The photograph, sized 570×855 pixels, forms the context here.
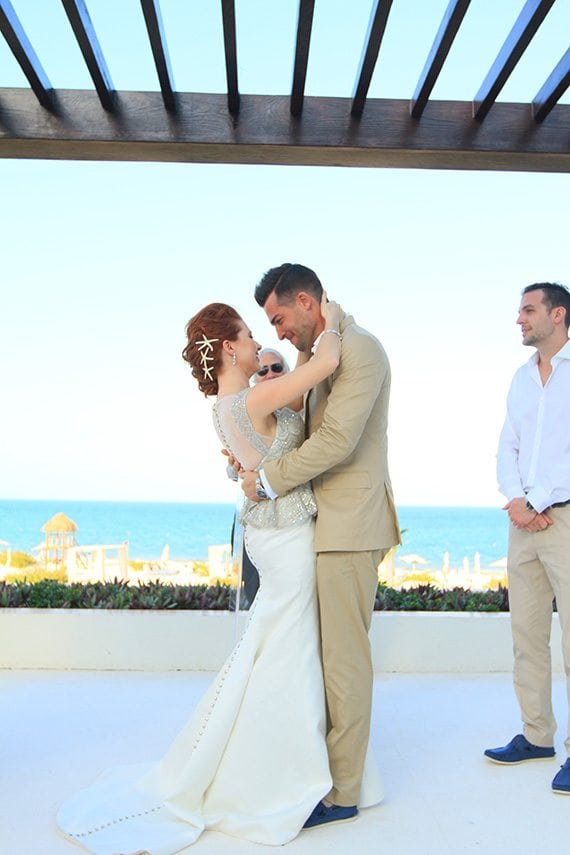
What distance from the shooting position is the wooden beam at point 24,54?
326cm

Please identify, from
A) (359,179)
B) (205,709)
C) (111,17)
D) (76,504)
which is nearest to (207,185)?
(359,179)

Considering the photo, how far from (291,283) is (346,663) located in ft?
4.13

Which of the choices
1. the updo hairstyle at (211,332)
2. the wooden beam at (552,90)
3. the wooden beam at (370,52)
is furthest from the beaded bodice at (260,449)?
the wooden beam at (552,90)

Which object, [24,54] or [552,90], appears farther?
[552,90]

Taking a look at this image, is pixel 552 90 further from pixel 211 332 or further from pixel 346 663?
pixel 346 663

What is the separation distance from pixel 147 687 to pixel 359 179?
23.7 metres

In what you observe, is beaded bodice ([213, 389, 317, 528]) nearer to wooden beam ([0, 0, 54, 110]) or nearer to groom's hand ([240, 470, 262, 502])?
groom's hand ([240, 470, 262, 502])

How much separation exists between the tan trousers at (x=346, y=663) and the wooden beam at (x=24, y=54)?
2.24 meters

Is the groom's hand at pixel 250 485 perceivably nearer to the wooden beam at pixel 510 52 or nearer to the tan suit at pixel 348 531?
the tan suit at pixel 348 531

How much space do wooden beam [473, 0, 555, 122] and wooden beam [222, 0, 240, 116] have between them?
3.36 feet

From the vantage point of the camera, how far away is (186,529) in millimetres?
37281

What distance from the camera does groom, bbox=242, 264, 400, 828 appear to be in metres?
2.88

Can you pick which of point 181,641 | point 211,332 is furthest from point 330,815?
point 181,641

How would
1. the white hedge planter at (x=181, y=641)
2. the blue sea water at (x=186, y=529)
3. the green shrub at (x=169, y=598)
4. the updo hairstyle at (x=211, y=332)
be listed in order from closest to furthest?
the updo hairstyle at (x=211, y=332) < the white hedge planter at (x=181, y=641) < the green shrub at (x=169, y=598) < the blue sea water at (x=186, y=529)
